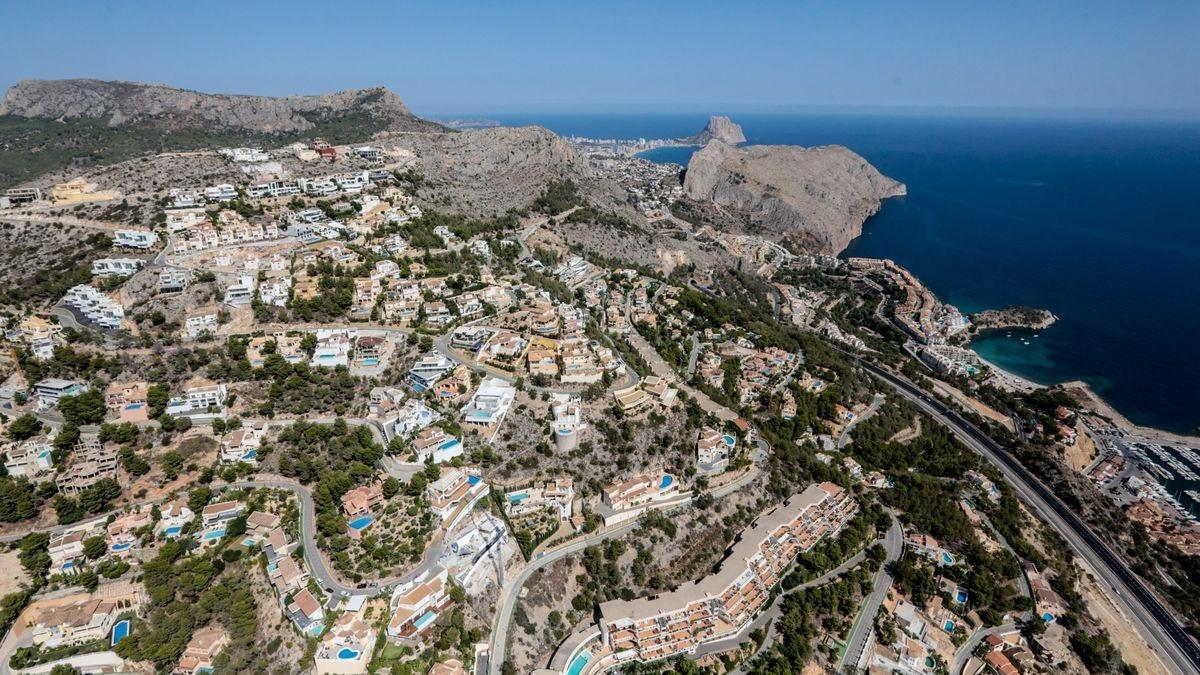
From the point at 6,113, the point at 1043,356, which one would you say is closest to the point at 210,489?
the point at 1043,356

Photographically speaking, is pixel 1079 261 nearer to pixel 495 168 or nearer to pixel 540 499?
pixel 495 168

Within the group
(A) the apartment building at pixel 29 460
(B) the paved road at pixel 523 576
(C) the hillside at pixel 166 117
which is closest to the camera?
(B) the paved road at pixel 523 576

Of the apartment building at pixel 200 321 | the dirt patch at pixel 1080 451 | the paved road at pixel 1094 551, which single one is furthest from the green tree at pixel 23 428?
the dirt patch at pixel 1080 451

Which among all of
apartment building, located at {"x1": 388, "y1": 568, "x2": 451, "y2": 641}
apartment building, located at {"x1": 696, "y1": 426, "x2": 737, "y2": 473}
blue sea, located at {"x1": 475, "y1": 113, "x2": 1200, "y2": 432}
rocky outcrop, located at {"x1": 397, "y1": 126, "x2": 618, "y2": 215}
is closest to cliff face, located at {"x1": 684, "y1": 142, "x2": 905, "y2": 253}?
blue sea, located at {"x1": 475, "y1": 113, "x2": 1200, "y2": 432}

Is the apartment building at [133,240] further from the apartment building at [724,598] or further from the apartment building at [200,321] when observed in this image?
the apartment building at [724,598]

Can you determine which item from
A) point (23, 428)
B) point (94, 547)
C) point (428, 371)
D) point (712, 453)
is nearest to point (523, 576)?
point (712, 453)

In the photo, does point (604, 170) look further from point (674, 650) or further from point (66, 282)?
point (674, 650)
